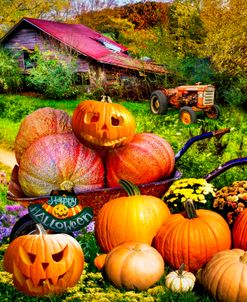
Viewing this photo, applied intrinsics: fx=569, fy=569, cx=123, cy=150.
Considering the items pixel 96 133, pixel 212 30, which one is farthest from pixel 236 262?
pixel 212 30

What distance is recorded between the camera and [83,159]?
15.9 feet

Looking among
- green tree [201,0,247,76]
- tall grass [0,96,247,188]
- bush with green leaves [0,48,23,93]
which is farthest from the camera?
bush with green leaves [0,48,23,93]

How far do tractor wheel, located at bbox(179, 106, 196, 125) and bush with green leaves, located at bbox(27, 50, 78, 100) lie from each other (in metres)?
5.02

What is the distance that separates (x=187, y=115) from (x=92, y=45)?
7481mm

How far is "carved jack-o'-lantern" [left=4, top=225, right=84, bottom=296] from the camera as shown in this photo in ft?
12.7

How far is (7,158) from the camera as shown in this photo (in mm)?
9828

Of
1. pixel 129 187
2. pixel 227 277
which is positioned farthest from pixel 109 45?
pixel 227 277

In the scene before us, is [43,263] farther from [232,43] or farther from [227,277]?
[232,43]

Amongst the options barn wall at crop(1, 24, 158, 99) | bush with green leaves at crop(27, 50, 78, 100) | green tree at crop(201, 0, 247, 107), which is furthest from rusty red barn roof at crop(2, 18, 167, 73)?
green tree at crop(201, 0, 247, 107)

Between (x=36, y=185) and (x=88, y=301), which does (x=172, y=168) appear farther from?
(x=88, y=301)

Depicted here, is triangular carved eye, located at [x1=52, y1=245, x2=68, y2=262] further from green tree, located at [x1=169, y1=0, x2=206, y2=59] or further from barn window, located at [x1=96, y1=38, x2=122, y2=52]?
barn window, located at [x1=96, y1=38, x2=122, y2=52]

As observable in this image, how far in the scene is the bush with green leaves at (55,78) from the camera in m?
16.5

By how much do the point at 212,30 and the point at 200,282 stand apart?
12.9 m

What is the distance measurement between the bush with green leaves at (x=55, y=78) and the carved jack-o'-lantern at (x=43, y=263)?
1248 centimetres
